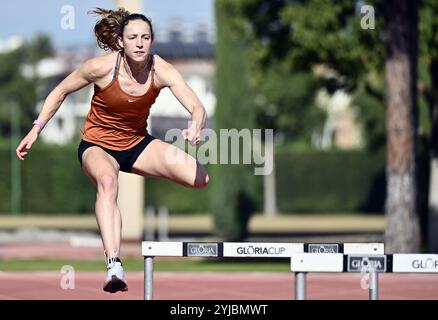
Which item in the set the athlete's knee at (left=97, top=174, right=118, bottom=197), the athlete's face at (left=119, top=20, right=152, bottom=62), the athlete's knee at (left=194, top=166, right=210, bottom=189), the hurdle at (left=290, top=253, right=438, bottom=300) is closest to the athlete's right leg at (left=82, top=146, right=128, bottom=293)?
the athlete's knee at (left=97, top=174, right=118, bottom=197)

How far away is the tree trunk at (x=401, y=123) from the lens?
17.1 metres

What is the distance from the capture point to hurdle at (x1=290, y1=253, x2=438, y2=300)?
7.01 metres

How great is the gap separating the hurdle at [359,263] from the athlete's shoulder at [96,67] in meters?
2.16

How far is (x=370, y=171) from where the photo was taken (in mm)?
45188

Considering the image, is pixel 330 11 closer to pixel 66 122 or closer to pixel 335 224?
pixel 335 224

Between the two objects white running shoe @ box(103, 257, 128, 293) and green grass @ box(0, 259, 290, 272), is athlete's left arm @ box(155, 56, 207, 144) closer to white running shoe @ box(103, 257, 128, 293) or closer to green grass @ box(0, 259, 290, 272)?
white running shoe @ box(103, 257, 128, 293)

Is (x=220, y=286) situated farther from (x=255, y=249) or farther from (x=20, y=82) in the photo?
(x=20, y=82)

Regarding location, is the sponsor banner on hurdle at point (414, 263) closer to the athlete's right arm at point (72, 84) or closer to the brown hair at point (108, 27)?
the athlete's right arm at point (72, 84)

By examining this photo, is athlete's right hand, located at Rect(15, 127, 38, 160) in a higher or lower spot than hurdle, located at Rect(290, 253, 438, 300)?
higher

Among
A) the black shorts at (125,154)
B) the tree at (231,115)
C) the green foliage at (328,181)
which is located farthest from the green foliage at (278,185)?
the black shorts at (125,154)

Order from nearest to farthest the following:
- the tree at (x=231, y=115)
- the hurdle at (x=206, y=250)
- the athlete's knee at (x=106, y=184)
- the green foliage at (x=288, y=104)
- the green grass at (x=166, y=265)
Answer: the athlete's knee at (x=106, y=184), the hurdle at (x=206, y=250), the green grass at (x=166, y=265), the tree at (x=231, y=115), the green foliage at (x=288, y=104)

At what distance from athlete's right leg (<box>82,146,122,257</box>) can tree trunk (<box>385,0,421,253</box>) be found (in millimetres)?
9654

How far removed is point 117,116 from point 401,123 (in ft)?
31.2

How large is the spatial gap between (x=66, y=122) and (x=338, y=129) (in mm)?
25099
